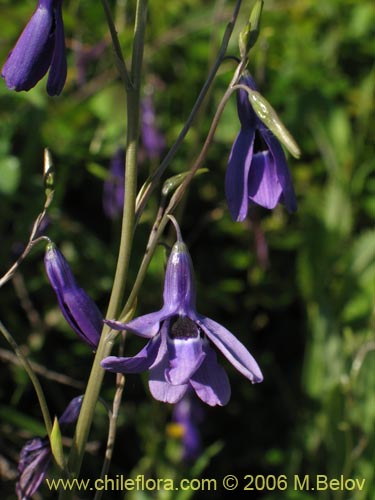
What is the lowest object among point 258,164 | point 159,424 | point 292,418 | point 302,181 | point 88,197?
point 292,418

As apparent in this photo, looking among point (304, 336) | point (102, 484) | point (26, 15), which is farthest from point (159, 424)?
point (26, 15)

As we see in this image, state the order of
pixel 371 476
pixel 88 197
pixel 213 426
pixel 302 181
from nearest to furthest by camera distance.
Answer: pixel 371 476 → pixel 213 426 → pixel 88 197 → pixel 302 181

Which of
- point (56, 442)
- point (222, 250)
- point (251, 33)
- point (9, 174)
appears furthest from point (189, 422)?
point (251, 33)

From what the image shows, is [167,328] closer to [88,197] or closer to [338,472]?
[338,472]

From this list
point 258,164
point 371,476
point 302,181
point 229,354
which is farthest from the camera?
point 302,181

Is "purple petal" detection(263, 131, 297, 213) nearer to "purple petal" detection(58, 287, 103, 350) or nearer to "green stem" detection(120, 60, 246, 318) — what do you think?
"green stem" detection(120, 60, 246, 318)

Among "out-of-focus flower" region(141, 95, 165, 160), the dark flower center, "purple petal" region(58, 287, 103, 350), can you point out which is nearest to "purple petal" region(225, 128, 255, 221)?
the dark flower center

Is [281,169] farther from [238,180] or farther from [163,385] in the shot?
[163,385]
